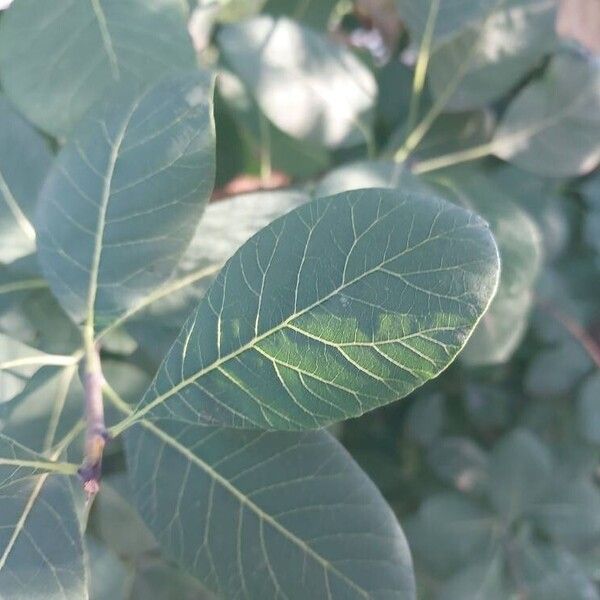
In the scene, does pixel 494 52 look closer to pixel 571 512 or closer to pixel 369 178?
pixel 369 178

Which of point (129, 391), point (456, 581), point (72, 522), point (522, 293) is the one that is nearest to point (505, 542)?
point (456, 581)

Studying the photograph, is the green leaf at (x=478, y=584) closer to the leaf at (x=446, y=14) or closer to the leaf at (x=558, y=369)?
the leaf at (x=558, y=369)

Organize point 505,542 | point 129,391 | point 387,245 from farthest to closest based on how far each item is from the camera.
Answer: point 505,542 < point 129,391 < point 387,245

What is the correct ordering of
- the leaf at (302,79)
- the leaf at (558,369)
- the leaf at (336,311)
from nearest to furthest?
the leaf at (336,311) → the leaf at (302,79) → the leaf at (558,369)

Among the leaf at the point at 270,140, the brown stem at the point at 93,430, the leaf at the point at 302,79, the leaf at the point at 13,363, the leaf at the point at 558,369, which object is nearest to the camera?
the brown stem at the point at 93,430

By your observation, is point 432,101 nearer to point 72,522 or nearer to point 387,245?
point 387,245

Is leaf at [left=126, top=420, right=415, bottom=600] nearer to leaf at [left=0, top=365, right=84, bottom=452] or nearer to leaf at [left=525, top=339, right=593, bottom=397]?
leaf at [left=0, top=365, right=84, bottom=452]

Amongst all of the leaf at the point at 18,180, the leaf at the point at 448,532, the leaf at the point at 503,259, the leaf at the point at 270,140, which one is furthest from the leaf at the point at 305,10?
the leaf at the point at 448,532
